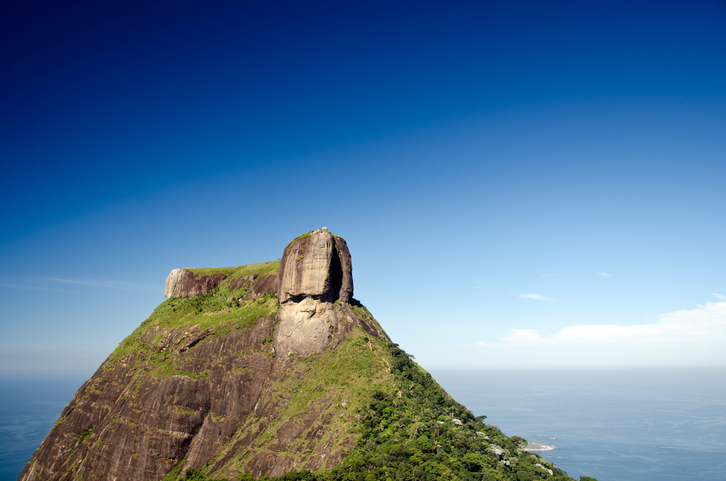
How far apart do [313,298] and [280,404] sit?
52.5ft

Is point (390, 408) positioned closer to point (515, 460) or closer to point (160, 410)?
point (515, 460)

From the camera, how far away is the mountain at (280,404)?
44.9 metres

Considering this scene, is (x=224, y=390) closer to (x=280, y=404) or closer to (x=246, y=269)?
(x=280, y=404)

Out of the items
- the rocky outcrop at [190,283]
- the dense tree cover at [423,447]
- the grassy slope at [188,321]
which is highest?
the rocky outcrop at [190,283]

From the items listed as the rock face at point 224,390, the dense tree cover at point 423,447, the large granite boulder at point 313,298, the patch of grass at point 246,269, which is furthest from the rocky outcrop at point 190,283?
the dense tree cover at point 423,447

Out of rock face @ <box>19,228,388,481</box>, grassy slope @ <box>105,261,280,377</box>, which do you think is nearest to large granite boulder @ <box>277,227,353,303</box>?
rock face @ <box>19,228,388,481</box>

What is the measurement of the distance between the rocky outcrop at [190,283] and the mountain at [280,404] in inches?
236

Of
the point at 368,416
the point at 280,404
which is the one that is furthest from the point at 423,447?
the point at 280,404

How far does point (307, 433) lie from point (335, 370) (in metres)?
9.57

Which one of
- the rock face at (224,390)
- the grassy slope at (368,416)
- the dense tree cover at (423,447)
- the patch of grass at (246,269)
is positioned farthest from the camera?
the patch of grass at (246,269)

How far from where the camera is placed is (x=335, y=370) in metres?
56.5

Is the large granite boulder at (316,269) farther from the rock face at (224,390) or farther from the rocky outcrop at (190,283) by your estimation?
the rocky outcrop at (190,283)

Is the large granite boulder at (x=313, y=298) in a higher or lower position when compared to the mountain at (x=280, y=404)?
higher

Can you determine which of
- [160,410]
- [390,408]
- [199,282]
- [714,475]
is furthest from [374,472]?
[714,475]
